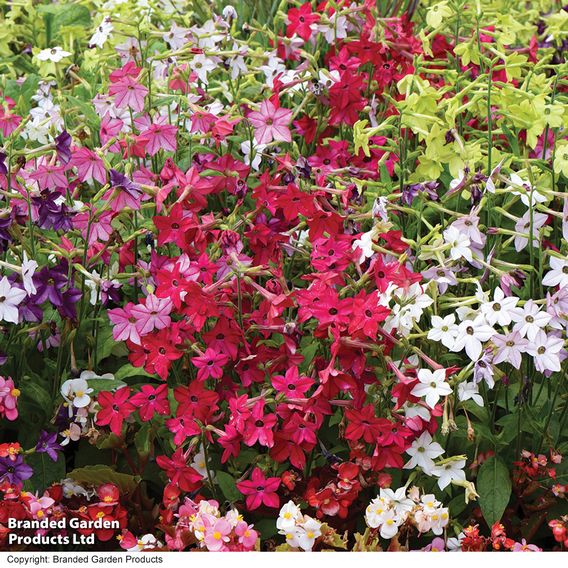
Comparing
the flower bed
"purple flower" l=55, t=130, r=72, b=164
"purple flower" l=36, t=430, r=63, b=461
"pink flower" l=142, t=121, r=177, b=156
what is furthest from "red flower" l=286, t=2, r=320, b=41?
"purple flower" l=36, t=430, r=63, b=461

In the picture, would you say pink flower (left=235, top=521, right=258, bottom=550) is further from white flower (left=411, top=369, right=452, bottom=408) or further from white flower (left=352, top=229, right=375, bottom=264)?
white flower (left=352, top=229, right=375, bottom=264)

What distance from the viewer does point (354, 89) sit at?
8.40 feet

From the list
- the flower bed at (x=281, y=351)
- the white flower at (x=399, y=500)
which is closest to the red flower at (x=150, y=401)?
the flower bed at (x=281, y=351)

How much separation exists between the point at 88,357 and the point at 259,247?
0.47 meters

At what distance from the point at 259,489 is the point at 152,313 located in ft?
1.36

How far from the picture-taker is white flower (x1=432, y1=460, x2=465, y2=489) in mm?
1845

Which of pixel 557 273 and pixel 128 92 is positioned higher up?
pixel 128 92

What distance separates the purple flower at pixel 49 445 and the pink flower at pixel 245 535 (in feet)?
1.38

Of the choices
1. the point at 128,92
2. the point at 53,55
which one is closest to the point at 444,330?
the point at 128,92

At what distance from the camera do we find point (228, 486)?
1931mm

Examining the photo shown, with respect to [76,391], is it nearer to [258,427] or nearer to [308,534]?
[258,427]

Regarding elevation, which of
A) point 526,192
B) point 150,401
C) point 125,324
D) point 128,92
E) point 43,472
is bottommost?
point 43,472

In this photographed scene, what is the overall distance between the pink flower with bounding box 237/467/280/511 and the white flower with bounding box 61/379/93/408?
38 cm
